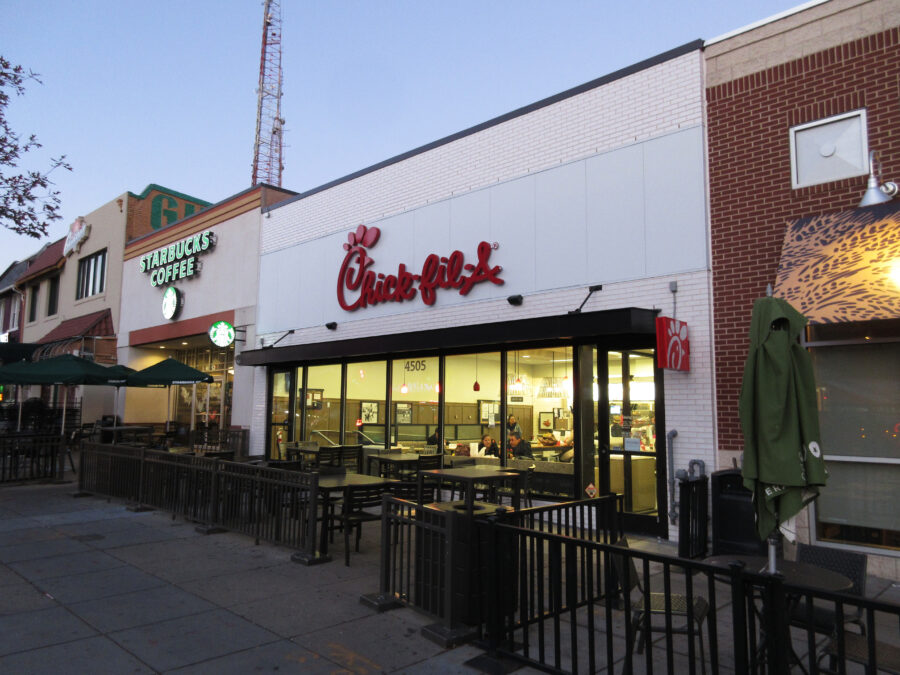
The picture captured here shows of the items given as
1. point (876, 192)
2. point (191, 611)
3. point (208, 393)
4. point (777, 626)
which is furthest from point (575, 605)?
point (208, 393)

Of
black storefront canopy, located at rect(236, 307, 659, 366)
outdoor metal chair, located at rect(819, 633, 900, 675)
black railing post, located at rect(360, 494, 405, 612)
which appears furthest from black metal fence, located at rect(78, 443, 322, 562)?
outdoor metal chair, located at rect(819, 633, 900, 675)

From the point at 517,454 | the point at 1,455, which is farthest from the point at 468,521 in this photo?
the point at 1,455

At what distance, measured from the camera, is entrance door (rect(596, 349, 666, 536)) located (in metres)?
9.40

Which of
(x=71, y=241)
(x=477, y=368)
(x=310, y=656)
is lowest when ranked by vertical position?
(x=310, y=656)

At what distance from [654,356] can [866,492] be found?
3215mm

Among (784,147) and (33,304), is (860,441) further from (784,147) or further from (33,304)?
(33,304)

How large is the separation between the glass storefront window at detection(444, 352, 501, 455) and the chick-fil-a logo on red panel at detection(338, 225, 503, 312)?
1.37 metres

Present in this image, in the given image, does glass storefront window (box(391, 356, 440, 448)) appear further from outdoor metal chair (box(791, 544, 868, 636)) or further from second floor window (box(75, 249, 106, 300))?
second floor window (box(75, 249, 106, 300))

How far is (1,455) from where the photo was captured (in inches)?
528

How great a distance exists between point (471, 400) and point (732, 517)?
18.7 ft

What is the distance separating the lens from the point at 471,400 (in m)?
12.4

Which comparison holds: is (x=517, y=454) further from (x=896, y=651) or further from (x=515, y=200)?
A: (x=896, y=651)

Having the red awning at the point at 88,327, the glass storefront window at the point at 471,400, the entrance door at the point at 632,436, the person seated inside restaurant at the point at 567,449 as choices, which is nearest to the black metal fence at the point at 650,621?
the entrance door at the point at 632,436

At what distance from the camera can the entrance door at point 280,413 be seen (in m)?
16.6
